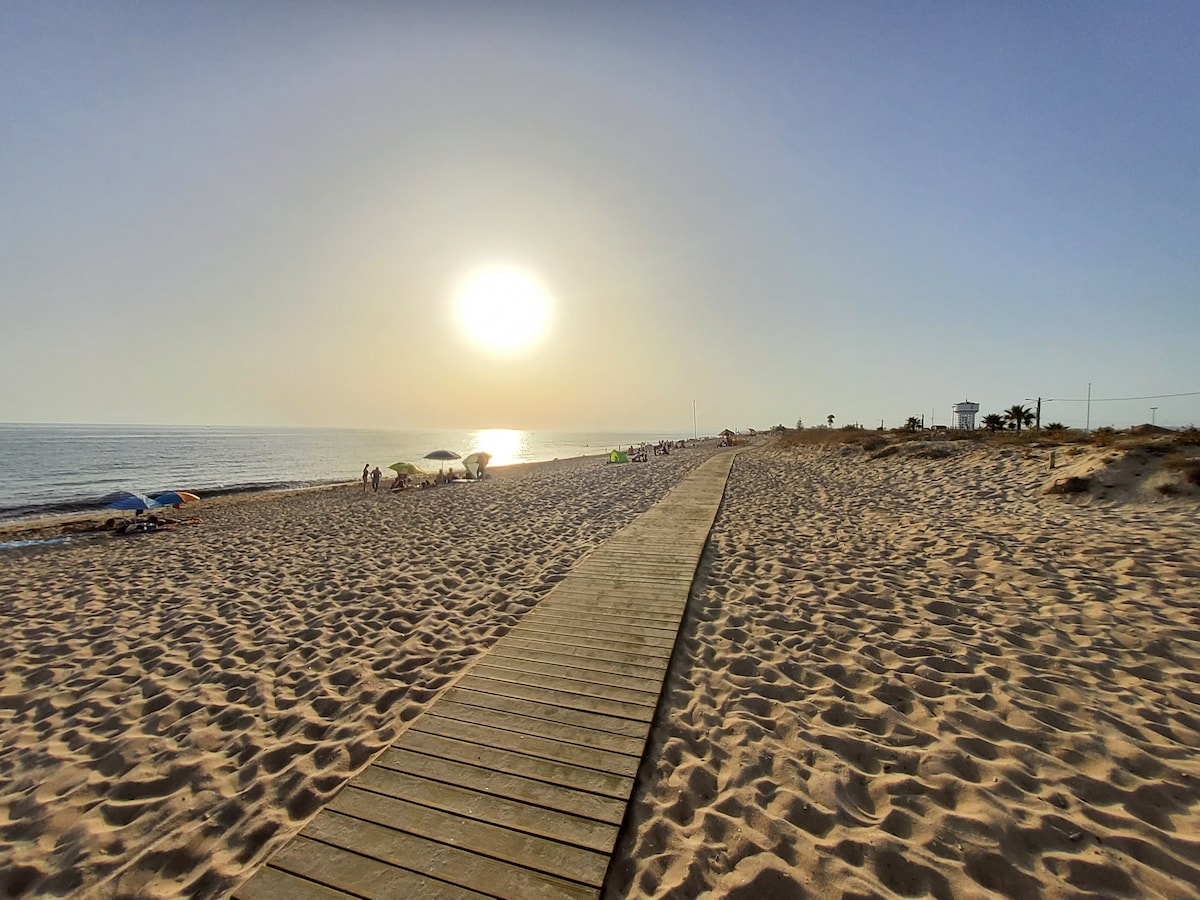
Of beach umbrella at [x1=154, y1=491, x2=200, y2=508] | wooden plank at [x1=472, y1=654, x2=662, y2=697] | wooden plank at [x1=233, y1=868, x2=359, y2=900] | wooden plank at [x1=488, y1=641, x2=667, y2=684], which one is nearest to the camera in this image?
wooden plank at [x1=233, y1=868, x2=359, y2=900]

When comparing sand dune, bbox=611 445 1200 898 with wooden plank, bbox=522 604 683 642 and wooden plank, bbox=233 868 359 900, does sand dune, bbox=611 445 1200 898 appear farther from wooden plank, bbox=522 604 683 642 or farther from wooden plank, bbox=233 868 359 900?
wooden plank, bbox=233 868 359 900

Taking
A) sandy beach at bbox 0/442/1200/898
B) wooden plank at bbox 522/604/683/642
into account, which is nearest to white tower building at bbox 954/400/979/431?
sandy beach at bbox 0/442/1200/898

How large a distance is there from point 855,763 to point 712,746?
947 mm

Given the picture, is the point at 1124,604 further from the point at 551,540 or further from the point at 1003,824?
the point at 551,540

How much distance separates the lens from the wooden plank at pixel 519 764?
307 cm

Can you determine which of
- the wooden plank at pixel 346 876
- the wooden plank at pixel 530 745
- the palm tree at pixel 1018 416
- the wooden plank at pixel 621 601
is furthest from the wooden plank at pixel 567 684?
the palm tree at pixel 1018 416

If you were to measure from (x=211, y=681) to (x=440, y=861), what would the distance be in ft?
11.6

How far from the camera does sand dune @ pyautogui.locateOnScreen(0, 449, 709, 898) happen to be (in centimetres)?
286

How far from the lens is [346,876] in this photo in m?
2.50

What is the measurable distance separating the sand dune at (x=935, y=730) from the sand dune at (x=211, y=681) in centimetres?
232

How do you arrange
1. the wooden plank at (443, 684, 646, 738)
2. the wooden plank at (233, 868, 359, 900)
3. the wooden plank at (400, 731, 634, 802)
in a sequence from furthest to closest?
the wooden plank at (443, 684, 646, 738)
the wooden plank at (400, 731, 634, 802)
the wooden plank at (233, 868, 359, 900)

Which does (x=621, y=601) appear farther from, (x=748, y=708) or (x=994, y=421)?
(x=994, y=421)

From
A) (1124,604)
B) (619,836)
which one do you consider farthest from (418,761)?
(1124,604)

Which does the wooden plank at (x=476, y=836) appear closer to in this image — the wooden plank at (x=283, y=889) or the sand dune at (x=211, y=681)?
the wooden plank at (x=283, y=889)
